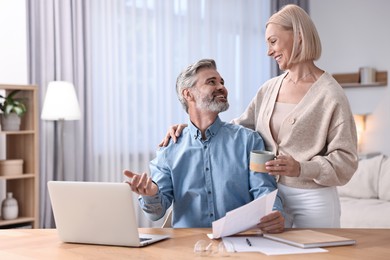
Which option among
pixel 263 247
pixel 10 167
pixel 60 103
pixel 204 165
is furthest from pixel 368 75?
pixel 263 247

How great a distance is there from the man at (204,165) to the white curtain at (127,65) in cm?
242

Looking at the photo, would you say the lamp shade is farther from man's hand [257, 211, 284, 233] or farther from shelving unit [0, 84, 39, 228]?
man's hand [257, 211, 284, 233]

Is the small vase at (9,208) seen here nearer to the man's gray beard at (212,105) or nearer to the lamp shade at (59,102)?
the lamp shade at (59,102)

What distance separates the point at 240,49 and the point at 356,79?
46.6 inches

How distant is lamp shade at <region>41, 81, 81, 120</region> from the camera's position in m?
4.42

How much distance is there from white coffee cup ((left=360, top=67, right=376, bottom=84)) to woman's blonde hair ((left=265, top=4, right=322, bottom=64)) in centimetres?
378

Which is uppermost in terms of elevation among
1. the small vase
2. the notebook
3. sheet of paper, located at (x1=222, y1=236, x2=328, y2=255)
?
the notebook

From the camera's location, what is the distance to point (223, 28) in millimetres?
5988

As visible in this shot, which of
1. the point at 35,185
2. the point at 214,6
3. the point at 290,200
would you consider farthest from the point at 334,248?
the point at 214,6

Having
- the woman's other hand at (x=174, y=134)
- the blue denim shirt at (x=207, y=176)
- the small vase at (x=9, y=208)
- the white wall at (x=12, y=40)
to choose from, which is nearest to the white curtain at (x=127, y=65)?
the white wall at (x=12, y=40)

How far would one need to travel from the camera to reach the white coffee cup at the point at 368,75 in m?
6.01

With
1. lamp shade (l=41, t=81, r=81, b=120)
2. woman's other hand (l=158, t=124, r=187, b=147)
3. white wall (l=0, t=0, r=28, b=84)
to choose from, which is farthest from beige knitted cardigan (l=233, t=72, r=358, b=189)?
white wall (l=0, t=0, r=28, b=84)

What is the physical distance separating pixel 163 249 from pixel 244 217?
0.89 feet

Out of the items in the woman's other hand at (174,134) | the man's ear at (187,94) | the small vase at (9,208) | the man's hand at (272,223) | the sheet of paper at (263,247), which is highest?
the man's ear at (187,94)
